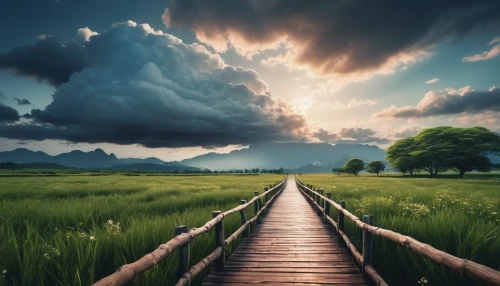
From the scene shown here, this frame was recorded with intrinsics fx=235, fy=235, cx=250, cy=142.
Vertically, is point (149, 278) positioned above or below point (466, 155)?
below

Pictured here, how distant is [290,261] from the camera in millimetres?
5387

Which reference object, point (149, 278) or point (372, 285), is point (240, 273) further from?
point (372, 285)

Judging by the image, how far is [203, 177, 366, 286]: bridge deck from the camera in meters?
4.44

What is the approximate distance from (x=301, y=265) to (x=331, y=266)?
64cm

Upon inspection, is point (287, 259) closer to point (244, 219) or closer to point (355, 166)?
point (244, 219)

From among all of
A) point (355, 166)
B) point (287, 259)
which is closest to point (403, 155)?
point (355, 166)

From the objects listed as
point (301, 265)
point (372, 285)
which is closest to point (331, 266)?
point (301, 265)

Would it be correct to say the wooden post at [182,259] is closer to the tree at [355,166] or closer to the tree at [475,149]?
the tree at [475,149]

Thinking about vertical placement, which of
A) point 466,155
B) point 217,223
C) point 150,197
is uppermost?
point 466,155

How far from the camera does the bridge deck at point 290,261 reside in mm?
4445

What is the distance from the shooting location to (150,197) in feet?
47.7

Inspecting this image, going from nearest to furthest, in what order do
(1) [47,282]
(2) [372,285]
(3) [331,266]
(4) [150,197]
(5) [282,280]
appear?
(1) [47,282] < (2) [372,285] < (5) [282,280] < (3) [331,266] < (4) [150,197]

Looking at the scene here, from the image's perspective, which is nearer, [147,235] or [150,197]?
[147,235]

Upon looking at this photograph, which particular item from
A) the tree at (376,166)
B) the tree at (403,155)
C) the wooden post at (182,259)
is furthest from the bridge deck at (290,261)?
the tree at (376,166)
